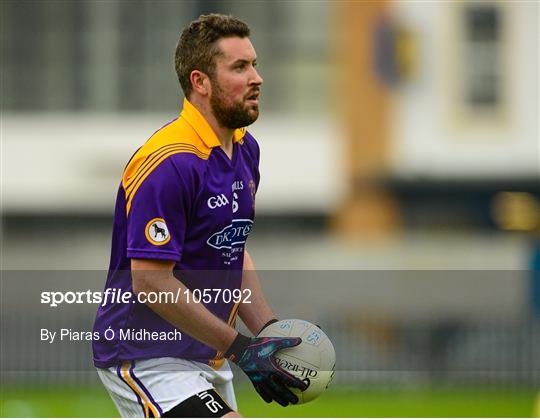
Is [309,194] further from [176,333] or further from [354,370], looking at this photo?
[176,333]

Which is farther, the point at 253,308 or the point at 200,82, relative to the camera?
the point at 253,308

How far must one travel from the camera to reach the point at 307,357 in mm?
6539

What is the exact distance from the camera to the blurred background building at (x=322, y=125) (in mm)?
30875

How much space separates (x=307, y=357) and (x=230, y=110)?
4.42 ft

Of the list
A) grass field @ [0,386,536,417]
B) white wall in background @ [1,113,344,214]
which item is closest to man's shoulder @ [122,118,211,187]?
grass field @ [0,386,536,417]

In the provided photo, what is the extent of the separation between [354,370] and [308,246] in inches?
459

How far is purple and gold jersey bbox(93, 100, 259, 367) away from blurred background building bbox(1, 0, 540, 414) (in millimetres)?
23433

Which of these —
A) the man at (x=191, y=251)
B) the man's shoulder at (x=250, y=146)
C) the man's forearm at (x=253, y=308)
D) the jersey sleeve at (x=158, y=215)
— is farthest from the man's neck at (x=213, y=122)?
the man's forearm at (x=253, y=308)

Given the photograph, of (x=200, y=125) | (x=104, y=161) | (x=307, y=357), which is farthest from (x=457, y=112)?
(x=200, y=125)

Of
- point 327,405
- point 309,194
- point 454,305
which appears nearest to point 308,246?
point 309,194

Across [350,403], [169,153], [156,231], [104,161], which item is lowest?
[350,403]

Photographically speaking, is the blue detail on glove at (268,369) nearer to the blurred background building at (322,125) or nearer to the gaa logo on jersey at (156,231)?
the gaa logo on jersey at (156,231)

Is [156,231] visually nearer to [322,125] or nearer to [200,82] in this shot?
[200,82]

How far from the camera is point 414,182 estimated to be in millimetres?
31266
